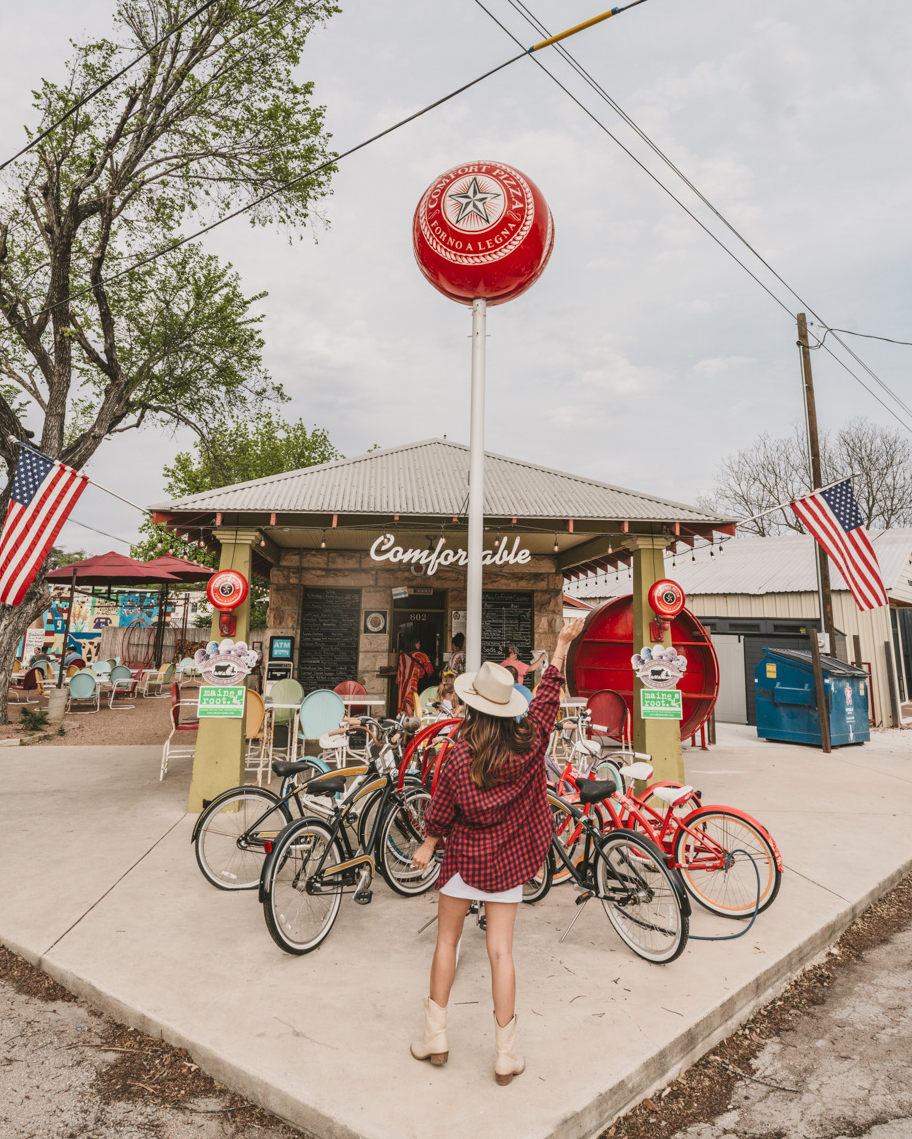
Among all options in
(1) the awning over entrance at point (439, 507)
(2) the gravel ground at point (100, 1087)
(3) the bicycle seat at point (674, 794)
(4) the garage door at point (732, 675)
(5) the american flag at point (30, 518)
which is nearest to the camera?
(2) the gravel ground at point (100, 1087)

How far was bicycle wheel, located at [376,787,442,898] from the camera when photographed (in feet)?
15.4

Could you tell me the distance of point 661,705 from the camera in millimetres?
7168

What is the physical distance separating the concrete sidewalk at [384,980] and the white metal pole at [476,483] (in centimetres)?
204

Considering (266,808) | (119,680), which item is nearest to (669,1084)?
(266,808)

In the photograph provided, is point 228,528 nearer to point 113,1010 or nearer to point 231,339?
point 113,1010

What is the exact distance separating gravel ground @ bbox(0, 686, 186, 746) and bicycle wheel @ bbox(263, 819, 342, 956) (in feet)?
27.8

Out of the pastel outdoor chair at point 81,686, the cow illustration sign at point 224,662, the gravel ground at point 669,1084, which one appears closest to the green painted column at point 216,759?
the cow illustration sign at point 224,662

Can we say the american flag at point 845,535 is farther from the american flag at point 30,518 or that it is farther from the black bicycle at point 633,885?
the american flag at point 30,518

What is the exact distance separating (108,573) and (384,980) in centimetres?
1318

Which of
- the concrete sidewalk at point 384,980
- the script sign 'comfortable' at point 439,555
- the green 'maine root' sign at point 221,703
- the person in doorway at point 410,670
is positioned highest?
the script sign 'comfortable' at point 439,555

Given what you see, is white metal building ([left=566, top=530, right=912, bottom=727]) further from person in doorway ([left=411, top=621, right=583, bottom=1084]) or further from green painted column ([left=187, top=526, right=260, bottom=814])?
person in doorway ([left=411, top=621, right=583, bottom=1084])

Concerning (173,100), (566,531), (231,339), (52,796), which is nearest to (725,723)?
(566,531)

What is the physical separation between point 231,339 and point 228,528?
9459 millimetres

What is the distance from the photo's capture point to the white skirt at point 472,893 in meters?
2.72
